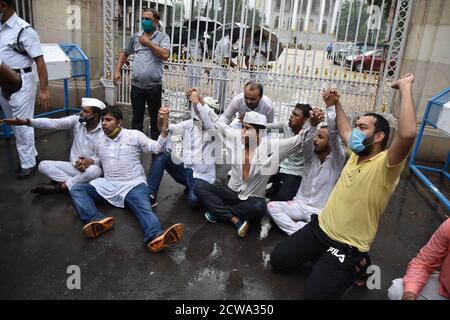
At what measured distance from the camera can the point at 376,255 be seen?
337 centimetres

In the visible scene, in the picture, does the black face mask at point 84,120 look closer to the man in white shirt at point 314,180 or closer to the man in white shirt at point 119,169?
the man in white shirt at point 119,169

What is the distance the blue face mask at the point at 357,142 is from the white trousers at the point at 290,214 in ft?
3.73

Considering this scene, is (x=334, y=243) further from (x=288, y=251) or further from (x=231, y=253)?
(x=231, y=253)

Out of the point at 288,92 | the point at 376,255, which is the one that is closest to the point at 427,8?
the point at 288,92

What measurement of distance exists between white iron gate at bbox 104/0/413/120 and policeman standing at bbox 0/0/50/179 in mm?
2877

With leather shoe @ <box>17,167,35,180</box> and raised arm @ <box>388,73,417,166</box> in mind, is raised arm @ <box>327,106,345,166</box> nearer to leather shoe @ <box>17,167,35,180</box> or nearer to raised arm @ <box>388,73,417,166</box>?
raised arm @ <box>388,73,417,166</box>

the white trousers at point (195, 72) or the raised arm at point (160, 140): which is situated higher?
the white trousers at point (195, 72)

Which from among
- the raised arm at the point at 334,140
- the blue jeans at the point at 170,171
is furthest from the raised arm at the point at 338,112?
the blue jeans at the point at 170,171

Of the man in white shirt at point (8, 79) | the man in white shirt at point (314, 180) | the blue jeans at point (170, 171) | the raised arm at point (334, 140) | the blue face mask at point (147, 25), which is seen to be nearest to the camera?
the man in white shirt at point (8, 79)

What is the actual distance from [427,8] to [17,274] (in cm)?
633

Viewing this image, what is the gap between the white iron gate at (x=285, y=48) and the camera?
6258mm

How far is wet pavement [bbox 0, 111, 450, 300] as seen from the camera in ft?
8.81

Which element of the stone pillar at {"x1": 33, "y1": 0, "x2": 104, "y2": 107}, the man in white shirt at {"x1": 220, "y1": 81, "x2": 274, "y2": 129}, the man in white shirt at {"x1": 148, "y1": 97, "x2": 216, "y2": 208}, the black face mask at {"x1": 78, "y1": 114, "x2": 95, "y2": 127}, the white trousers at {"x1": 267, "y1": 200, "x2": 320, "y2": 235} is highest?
the stone pillar at {"x1": 33, "y1": 0, "x2": 104, "y2": 107}

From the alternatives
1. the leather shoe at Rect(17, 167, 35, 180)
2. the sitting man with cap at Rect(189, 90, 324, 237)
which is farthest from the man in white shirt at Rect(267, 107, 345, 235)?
the leather shoe at Rect(17, 167, 35, 180)
